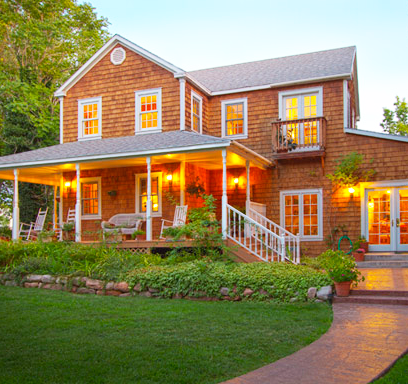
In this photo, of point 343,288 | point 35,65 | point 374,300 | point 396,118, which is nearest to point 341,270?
point 343,288

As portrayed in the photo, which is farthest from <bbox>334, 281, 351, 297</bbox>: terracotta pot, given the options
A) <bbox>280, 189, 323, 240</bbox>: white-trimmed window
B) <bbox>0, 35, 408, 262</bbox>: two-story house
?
<bbox>280, 189, 323, 240</bbox>: white-trimmed window

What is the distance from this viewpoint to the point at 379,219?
13.4m

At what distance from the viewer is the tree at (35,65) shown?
1992cm

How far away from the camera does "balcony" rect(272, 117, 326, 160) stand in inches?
529

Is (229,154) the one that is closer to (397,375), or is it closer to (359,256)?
(359,256)

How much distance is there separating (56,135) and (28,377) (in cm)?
1825

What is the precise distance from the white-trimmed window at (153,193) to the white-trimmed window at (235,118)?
116 inches

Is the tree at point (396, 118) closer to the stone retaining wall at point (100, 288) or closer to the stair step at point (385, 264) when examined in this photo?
the stair step at point (385, 264)

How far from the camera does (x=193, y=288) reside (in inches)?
329

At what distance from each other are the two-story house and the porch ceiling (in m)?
0.04

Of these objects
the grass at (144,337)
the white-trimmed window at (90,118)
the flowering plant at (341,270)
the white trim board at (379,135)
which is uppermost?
the white-trimmed window at (90,118)

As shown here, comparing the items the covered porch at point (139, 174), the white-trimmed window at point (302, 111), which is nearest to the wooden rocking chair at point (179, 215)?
the covered porch at point (139, 174)

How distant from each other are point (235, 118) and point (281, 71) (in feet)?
7.66

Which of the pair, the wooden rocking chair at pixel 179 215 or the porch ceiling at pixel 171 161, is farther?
the wooden rocking chair at pixel 179 215
